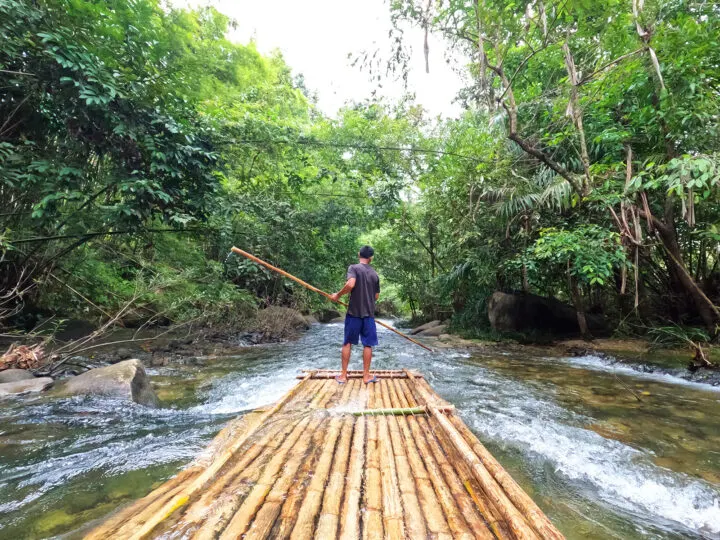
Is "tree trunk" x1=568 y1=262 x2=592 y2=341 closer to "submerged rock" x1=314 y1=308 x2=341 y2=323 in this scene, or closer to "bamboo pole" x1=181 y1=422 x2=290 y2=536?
"bamboo pole" x1=181 y1=422 x2=290 y2=536

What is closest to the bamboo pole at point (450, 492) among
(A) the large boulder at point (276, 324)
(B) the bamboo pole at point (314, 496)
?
(B) the bamboo pole at point (314, 496)

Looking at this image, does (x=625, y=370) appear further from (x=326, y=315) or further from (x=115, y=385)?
(x=326, y=315)

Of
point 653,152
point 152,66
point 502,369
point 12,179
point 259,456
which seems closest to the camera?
point 259,456

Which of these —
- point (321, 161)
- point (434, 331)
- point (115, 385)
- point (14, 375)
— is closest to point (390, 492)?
point (115, 385)

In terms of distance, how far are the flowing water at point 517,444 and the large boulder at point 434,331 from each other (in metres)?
6.38

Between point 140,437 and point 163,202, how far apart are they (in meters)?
3.71

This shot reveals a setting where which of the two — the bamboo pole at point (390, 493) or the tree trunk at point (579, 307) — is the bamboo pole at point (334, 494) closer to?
the bamboo pole at point (390, 493)

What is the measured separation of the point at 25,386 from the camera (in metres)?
4.40

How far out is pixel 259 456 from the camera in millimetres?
2227

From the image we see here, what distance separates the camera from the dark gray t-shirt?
14.6 ft

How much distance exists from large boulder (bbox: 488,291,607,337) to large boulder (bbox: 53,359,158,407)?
8.88 m

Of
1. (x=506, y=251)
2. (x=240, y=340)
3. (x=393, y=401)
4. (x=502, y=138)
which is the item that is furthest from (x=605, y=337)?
(x=240, y=340)

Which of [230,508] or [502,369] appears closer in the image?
[230,508]

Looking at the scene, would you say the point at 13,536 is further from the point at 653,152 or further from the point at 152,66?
the point at 653,152
